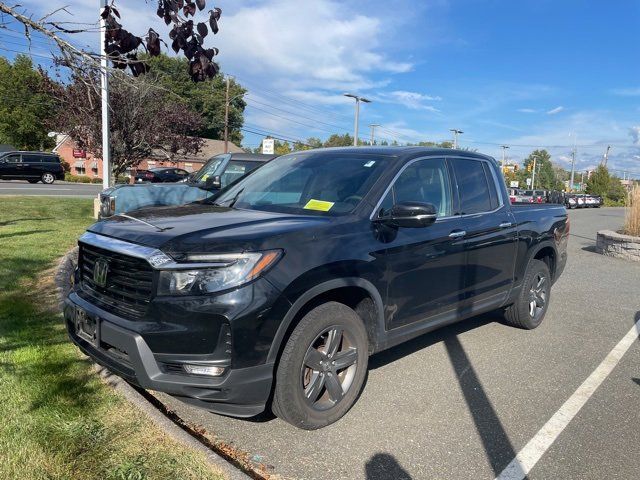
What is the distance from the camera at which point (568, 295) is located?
7996mm

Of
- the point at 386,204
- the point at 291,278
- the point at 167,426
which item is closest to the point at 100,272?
the point at 167,426

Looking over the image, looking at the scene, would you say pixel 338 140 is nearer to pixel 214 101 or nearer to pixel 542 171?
pixel 214 101

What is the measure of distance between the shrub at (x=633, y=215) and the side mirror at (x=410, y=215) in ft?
35.8

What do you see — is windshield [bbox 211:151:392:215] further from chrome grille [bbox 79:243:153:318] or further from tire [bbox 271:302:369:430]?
chrome grille [bbox 79:243:153:318]

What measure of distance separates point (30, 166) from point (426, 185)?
1388 inches

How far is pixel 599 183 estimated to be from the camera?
235 ft

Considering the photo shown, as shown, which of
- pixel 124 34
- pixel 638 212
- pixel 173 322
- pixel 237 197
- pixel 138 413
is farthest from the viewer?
pixel 638 212

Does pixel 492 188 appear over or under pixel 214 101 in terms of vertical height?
under

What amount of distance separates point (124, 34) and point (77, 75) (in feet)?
2.03

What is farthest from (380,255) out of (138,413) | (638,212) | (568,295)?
(638,212)

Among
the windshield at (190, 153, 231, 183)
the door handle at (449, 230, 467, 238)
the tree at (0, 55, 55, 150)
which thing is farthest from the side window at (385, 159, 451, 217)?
the tree at (0, 55, 55, 150)

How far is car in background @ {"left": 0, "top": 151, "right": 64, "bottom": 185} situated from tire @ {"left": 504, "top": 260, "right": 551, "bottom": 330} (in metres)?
34.9

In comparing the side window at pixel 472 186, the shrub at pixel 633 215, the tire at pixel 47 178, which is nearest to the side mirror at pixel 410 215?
the side window at pixel 472 186

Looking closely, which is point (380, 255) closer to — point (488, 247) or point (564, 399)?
point (488, 247)
